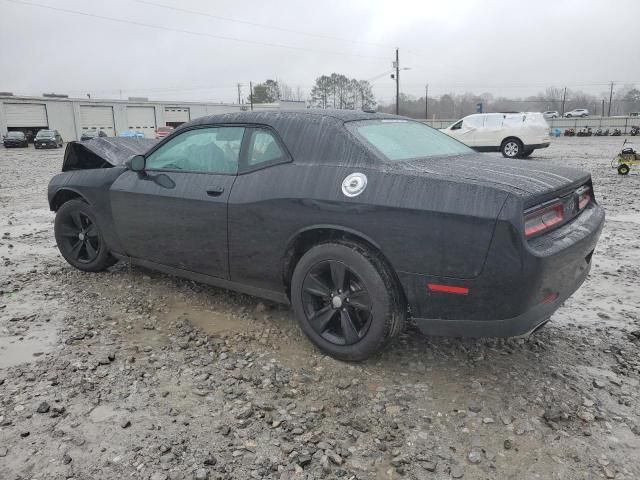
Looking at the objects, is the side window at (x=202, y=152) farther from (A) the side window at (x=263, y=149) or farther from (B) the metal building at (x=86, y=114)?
(B) the metal building at (x=86, y=114)

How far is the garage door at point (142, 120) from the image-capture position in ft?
184

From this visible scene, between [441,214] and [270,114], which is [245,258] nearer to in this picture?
[270,114]

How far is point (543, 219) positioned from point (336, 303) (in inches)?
50.2

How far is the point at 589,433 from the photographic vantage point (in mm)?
2459

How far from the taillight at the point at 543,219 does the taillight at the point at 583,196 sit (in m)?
0.43

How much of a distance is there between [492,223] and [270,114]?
184cm

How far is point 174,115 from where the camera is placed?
6091 centimetres

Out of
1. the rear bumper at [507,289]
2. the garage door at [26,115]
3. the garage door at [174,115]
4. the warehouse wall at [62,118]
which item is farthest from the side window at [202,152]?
the garage door at [174,115]

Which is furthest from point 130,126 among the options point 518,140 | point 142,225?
point 142,225

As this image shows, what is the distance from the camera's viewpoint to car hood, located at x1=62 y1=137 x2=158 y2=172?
4.81 metres

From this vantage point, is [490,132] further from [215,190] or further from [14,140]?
[14,140]

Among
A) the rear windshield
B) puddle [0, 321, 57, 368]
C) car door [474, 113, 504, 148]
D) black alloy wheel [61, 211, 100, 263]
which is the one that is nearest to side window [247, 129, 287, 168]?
the rear windshield

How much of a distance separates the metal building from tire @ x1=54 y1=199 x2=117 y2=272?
38.8m

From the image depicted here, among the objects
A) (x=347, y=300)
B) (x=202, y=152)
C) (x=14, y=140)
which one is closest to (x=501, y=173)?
(x=347, y=300)
